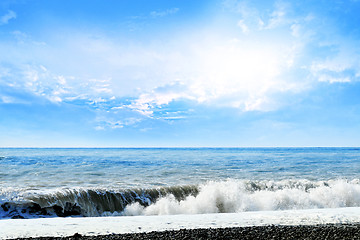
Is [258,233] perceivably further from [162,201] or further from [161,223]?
[162,201]

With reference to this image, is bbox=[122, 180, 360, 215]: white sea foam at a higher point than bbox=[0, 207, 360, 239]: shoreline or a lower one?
lower

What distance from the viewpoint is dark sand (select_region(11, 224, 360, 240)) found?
14.4ft

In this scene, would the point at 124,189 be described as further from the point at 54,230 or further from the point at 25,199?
the point at 54,230

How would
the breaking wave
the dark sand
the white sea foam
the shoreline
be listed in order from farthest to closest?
the white sea foam < the breaking wave < the shoreline < the dark sand

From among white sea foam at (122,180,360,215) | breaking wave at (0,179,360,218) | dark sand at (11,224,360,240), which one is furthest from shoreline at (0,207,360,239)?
white sea foam at (122,180,360,215)

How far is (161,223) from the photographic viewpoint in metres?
5.21

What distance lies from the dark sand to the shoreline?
151mm

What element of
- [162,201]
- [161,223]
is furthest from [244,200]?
[161,223]

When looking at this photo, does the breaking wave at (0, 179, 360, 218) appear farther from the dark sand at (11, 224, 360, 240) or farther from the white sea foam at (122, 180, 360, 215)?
the dark sand at (11, 224, 360, 240)

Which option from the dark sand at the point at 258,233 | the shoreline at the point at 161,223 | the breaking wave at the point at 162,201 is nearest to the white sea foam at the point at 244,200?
the breaking wave at the point at 162,201

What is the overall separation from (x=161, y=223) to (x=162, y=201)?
14.8ft

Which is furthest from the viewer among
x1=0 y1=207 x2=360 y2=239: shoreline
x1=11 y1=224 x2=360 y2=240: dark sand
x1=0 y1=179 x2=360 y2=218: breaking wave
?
x1=0 y1=179 x2=360 y2=218: breaking wave

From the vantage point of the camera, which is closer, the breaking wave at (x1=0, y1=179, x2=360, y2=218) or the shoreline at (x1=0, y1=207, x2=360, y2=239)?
the shoreline at (x1=0, y1=207, x2=360, y2=239)

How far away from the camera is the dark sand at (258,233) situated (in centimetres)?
439
